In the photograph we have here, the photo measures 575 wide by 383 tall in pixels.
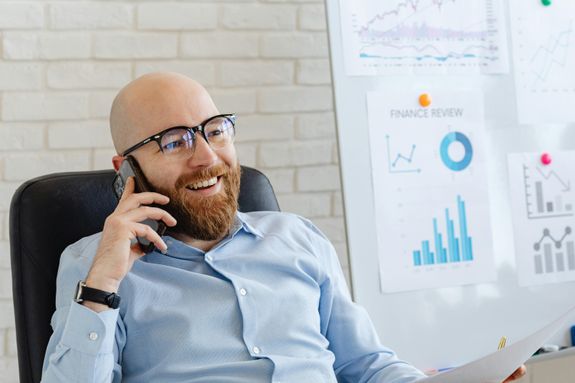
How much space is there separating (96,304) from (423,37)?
1331 millimetres

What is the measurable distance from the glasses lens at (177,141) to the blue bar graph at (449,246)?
2.91ft

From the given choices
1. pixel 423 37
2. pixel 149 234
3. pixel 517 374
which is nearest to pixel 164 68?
pixel 423 37

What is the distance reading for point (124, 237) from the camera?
56.1 inches

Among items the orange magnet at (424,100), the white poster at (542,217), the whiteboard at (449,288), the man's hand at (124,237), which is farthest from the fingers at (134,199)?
the white poster at (542,217)

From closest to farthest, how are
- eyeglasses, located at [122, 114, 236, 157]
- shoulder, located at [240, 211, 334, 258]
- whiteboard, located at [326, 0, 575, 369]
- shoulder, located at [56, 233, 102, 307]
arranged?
shoulder, located at [56, 233, 102, 307] < eyeglasses, located at [122, 114, 236, 157] < shoulder, located at [240, 211, 334, 258] < whiteboard, located at [326, 0, 575, 369]

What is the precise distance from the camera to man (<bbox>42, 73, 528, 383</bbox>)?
141 cm

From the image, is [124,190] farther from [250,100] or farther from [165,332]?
[250,100]

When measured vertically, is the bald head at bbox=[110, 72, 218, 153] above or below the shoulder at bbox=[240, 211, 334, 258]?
above

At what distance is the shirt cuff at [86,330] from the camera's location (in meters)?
1.34

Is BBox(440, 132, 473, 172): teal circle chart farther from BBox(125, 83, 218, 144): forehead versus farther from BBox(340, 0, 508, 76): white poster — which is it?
BBox(125, 83, 218, 144): forehead

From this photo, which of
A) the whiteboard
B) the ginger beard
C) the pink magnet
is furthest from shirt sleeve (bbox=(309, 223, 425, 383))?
the pink magnet

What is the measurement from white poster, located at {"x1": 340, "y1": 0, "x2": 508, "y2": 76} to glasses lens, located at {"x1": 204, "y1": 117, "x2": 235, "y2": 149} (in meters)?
0.65

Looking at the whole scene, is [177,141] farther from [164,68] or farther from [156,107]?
[164,68]

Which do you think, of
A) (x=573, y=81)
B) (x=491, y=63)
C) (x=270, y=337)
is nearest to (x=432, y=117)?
(x=491, y=63)
